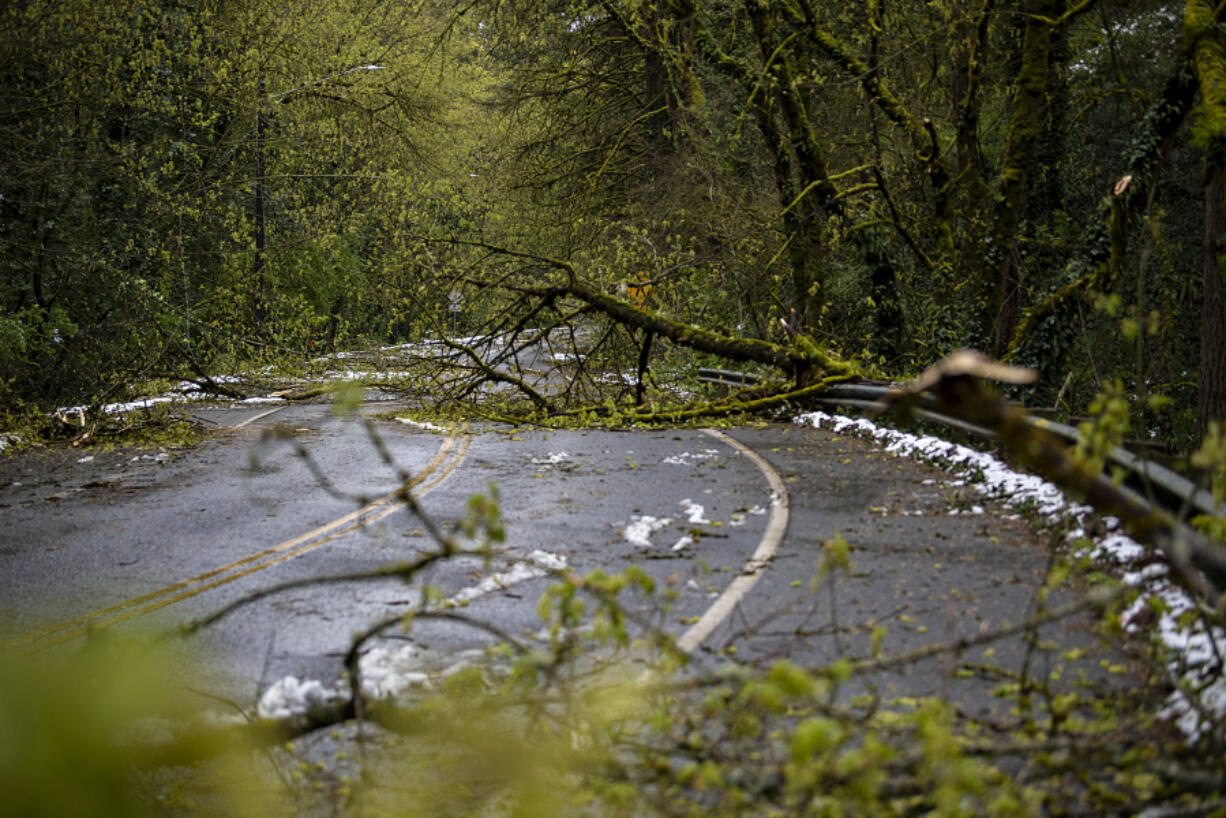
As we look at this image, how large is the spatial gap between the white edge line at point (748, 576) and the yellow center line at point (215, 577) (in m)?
1.82

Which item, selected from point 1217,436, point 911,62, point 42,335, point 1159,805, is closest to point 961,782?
point 1159,805

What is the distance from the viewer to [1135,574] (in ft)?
21.5

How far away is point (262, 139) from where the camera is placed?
34688 mm

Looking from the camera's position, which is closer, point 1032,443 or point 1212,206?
point 1032,443

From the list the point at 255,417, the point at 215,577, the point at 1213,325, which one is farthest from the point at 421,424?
the point at 1213,325

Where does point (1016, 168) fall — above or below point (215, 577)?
above

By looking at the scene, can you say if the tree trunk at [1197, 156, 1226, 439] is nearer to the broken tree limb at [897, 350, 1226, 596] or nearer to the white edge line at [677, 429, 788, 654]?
the white edge line at [677, 429, 788, 654]

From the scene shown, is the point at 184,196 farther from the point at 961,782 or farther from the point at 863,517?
the point at 961,782

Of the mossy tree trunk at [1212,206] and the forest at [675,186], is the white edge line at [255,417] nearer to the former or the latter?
the forest at [675,186]

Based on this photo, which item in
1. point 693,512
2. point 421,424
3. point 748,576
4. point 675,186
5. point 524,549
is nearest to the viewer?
point 748,576

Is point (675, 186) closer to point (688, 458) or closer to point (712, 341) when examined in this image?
point (712, 341)

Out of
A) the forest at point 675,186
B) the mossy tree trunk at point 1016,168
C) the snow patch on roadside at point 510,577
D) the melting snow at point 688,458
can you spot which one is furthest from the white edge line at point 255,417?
the mossy tree trunk at point 1016,168

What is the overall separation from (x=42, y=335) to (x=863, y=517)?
825 inches

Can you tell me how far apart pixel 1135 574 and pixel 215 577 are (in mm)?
6182
